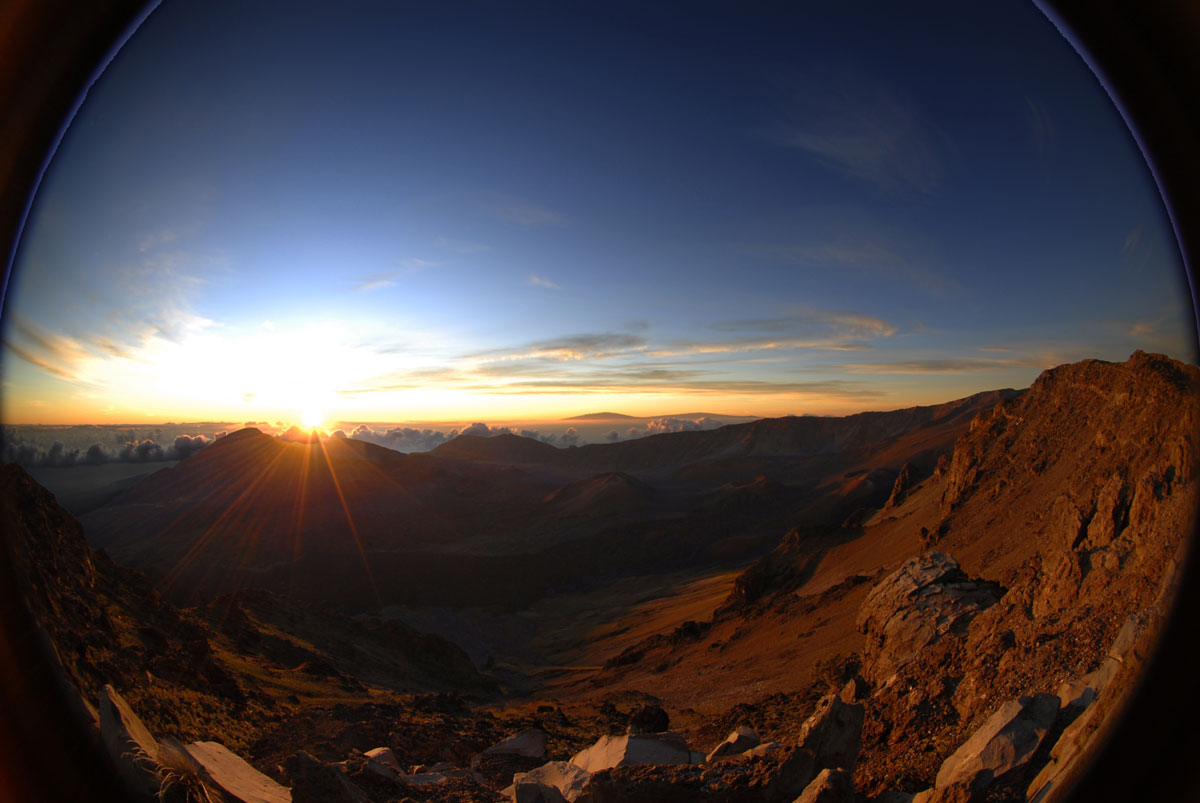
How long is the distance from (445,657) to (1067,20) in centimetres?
2915

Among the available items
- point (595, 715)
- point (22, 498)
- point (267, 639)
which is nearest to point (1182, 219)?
point (22, 498)

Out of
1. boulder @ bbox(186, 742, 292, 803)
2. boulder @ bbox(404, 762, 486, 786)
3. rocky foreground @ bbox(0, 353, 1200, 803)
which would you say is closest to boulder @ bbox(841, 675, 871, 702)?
rocky foreground @ bbox(0, 353, 1200, 803)

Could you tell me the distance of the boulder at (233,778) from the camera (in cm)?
305

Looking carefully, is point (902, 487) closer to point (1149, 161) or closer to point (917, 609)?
point (917, 609)

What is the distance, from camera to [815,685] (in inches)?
485

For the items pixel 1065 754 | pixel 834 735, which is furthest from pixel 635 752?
pixel 1065 754

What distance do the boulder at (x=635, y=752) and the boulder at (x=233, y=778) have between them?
2.50 metres

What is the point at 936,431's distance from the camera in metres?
83.6

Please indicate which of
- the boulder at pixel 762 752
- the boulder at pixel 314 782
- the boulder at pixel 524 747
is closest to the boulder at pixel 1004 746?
the boulder at pixel 762 752

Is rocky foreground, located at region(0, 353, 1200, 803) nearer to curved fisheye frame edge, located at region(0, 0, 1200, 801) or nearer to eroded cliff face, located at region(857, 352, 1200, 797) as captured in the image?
eroded cliff face, located at region(857, 352, 1200, 797)

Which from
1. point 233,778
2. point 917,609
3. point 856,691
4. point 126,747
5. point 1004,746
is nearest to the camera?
point 126,747

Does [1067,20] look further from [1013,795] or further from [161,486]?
[161,486]

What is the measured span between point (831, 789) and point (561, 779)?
3.22 meters

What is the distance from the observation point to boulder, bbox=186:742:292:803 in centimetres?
305
